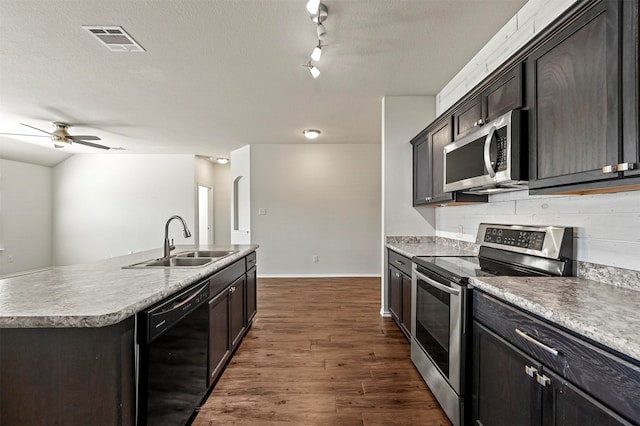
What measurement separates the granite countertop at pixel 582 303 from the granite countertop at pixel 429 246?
3.45 feet

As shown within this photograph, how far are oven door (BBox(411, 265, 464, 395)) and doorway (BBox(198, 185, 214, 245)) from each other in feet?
21.7

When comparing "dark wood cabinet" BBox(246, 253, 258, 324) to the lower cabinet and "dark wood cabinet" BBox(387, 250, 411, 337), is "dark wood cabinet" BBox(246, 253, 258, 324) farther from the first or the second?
"dark wood cabinet" BBox(387, 250, 411, 337)

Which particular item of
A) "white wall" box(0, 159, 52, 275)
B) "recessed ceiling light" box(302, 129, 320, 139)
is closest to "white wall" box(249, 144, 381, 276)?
"recessed ceiling light" box(302, 129, 320, 139)

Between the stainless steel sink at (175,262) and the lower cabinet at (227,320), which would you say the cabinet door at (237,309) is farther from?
the stainless steel sink at (175,262)

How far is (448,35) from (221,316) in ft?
9.03

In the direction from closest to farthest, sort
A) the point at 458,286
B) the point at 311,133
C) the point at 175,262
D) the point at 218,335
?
1. the point at 458,286
2. the point at 218,335
3. the point at 175,262
4. the point at 311,133

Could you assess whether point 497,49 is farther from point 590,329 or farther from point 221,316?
point 221,316

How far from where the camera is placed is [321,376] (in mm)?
2186

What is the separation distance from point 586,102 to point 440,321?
1.34 meters

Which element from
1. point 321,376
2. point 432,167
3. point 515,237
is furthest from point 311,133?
point 321,376

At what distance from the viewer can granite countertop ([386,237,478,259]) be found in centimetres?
256

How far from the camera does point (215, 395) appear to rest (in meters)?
1.95

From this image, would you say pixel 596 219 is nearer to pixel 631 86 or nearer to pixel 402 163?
pixel 631 86

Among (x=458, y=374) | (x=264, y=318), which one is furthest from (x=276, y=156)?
(x=458, y=374)
